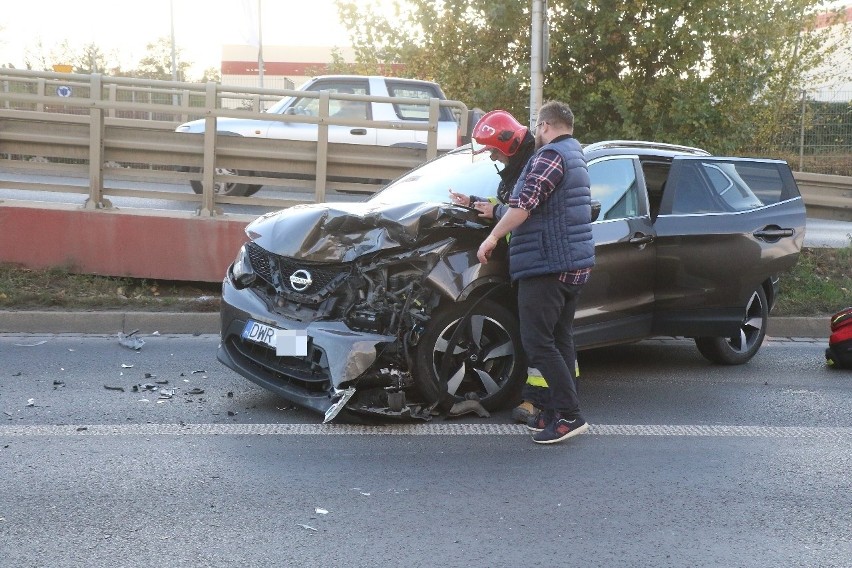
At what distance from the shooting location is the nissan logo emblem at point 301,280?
19.4 feet

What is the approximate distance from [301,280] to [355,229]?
0.44 m

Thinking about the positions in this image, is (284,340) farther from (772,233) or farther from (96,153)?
(96,153)

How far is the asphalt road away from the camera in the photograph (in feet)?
13.4

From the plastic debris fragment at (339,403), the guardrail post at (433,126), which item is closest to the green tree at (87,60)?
the guardrail post at (433,126)

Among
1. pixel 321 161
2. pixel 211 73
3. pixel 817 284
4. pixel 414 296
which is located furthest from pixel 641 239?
pixel 211 73

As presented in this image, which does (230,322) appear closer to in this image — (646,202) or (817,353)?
(646,202)

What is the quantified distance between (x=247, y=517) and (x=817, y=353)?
5.92 metres

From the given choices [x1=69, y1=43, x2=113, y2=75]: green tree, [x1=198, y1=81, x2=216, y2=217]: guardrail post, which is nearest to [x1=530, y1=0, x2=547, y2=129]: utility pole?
[x1=198, y1=81, x2=216, y2=217]: guardrail post

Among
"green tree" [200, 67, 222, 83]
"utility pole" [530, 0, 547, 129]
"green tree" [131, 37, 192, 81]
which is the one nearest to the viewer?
"utility pole" [530, 0, 547, 129]

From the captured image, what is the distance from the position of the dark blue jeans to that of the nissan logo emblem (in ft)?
4.03

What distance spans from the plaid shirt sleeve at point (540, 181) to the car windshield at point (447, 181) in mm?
1074

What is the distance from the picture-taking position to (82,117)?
965 centimetres

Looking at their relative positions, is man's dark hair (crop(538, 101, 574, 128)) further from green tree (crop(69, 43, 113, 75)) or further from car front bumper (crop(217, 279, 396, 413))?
green tree (crop(69, 43, 113, 75))

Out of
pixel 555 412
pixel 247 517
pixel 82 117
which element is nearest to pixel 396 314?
pixel 555 412
